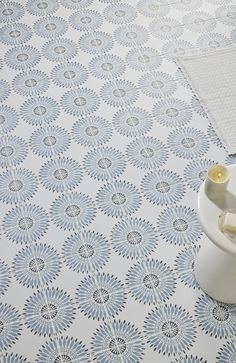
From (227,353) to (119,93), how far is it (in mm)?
1146

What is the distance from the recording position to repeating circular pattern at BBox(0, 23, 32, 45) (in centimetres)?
236

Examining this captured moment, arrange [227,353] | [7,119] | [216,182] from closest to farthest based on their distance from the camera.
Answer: [216,182] → [227,353] → [7,119]

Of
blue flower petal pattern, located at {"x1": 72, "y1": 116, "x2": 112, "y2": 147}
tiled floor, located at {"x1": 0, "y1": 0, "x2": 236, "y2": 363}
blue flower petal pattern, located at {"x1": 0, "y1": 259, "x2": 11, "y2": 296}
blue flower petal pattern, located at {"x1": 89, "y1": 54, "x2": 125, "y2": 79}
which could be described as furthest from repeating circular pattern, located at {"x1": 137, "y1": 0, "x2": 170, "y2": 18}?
blue flower petal pattern, located at {"x1": 0, "y1": 259, "x2": 11, "y2": 296}

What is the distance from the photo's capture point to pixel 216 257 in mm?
1562

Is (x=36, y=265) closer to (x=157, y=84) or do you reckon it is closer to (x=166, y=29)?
(x=157, y=84)

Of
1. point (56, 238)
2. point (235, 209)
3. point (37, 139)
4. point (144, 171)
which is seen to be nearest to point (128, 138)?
point (144, 171)

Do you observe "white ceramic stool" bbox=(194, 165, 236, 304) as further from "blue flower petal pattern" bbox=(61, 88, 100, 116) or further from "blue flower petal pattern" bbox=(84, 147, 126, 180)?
"blue flower petal pattern" bbox=(61, 88, 100, 116)

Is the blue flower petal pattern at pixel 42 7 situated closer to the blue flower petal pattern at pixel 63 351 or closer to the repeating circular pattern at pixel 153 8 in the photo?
the repeating circular pattern at pixel 153 8

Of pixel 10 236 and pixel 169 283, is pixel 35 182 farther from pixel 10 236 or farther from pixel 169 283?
pixel 169 283

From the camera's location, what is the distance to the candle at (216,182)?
137cm

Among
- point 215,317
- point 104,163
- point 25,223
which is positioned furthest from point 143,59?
point 215,317

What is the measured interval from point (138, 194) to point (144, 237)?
179mm

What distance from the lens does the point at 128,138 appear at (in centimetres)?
201

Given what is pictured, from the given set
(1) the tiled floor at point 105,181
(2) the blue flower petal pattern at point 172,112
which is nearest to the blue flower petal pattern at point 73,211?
(1) the tiled floor at point 105,181
